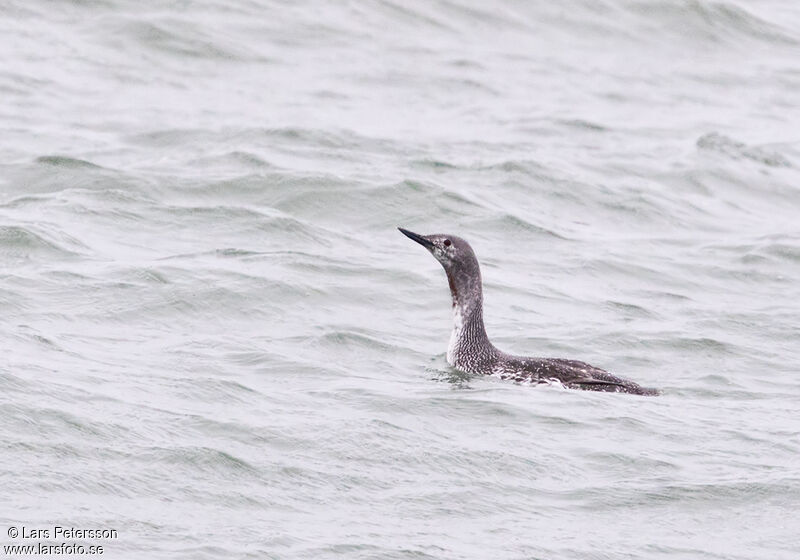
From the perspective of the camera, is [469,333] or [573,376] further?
[469,333]

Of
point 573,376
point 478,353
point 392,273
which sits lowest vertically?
point 392,273

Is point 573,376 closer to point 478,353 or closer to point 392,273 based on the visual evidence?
point 478,353

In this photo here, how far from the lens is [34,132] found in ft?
64.4

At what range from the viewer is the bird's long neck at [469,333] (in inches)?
526

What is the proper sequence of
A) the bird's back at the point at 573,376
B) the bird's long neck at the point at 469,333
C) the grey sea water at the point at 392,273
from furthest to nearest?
the bird's long neck at the point at 469,333 < the bird's back at the point at 573,376 < the grey sea water at the point at 392,273

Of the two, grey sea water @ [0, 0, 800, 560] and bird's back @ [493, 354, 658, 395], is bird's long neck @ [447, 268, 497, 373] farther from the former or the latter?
bird's back @ [493, 354, 658, 395]

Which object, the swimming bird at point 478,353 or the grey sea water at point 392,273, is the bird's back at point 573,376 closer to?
the swimming bird at point 478,353

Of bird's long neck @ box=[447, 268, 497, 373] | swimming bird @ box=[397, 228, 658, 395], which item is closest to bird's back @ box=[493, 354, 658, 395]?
swimming bird @ box=[397, 228, 658, 395]

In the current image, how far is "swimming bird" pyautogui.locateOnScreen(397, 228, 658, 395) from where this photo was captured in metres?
12.5

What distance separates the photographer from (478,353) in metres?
13.4

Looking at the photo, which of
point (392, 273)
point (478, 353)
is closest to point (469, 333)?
point (478, 353)

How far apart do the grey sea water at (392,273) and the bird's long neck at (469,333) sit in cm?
26

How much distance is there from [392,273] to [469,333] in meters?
2.59

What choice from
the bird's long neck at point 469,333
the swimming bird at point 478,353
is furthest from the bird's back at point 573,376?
the bird's long neck at point 469,333
